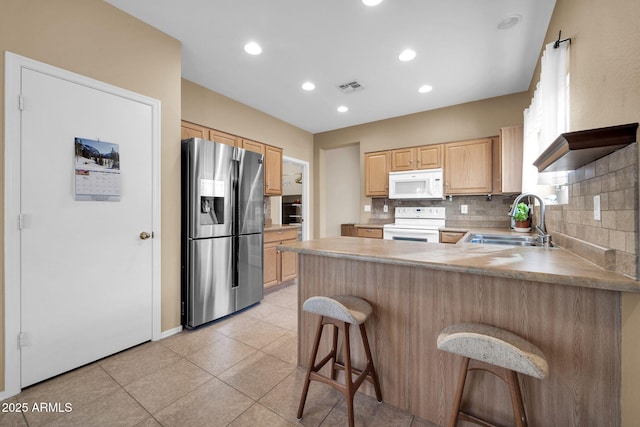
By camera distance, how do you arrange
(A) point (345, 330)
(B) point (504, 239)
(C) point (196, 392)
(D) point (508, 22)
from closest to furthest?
1. (A) point (345, 330)
2. (C) point (196, 392)
3. (D) point (508, 22)
4. (B) point (504, 239)

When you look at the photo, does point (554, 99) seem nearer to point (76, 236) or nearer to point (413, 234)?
point (413, 234)

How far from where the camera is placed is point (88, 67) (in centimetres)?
194

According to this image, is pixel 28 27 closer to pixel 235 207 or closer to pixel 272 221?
→ pixel 235 207

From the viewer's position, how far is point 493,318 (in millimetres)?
1282

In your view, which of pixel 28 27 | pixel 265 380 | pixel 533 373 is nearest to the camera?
pixel 533 373

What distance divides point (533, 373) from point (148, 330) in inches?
106

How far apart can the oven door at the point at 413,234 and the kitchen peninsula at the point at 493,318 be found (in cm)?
191

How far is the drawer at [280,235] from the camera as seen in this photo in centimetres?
366

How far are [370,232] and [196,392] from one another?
318cm

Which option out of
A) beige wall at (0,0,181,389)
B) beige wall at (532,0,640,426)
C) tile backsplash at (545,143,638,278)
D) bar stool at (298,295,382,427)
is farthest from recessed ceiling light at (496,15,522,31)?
beige wall at (0,0,181,389)

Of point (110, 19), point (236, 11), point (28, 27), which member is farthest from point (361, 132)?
point (28, 27)

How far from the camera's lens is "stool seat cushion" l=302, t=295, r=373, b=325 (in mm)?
1364

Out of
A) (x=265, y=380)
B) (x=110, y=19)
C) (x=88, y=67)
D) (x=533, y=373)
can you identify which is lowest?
(x=265, y=380)

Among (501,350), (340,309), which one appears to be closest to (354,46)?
(340,309)
